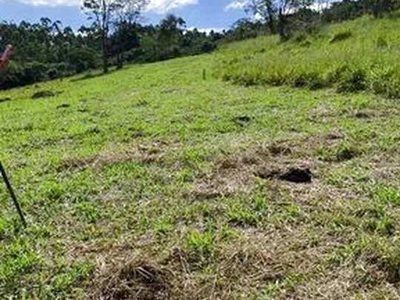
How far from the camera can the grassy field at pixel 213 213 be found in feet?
12.6

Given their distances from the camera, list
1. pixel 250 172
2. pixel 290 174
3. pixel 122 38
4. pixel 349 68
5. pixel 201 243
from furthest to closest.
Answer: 1. pixel 122 38
2. pixel 349 68
3. pixel 250 172
4. pixel 290 174
5. pixel 201 243

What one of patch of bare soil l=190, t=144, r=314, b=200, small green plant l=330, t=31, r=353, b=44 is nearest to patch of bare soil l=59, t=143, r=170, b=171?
patch of bare soil l=190, t=144, r=314, b=200

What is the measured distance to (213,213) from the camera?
5141 mm

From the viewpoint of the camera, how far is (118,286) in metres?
3.78

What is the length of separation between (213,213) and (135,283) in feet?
4.85

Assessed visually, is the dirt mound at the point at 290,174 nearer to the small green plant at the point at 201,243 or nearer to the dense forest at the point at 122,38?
the small green plant at the point at 201,243

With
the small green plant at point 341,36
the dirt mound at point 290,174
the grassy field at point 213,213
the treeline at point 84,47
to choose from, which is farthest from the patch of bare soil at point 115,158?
the treeline at point 84,47

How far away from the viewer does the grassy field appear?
151 inches

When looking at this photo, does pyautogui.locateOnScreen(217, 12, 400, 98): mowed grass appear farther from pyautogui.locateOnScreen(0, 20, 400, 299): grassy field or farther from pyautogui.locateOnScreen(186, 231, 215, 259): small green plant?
pyautogui.locateOnScreen(186, 231, 215, 259): small green plant

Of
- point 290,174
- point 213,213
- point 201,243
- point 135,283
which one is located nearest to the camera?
point 135,283

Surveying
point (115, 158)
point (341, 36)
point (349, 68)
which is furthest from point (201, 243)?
point (341, 36)

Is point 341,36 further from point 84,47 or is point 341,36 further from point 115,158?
point 84,47

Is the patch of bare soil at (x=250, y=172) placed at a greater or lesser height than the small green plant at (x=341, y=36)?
lesser

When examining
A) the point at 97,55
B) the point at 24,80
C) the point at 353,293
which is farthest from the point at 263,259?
the point at 97,55
